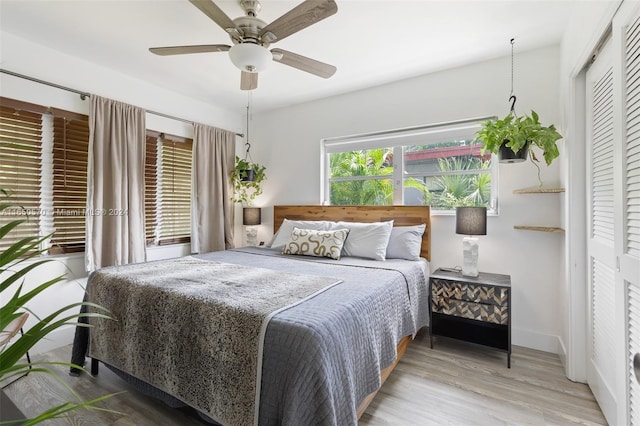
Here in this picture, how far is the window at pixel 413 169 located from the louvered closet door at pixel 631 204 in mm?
1490

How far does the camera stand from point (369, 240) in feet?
10.1

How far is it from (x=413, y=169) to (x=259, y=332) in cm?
259

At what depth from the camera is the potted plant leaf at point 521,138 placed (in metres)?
2.41

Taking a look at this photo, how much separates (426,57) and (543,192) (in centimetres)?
156

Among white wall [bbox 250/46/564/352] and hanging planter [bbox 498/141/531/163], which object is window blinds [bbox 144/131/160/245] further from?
hanging planter [bbox 498/141/531/163]

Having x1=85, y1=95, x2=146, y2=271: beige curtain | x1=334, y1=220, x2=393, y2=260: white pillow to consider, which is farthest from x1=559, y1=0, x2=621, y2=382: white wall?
x1=85, y1=95, x2=146, y2=271: beige curtain

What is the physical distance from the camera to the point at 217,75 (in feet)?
11.0

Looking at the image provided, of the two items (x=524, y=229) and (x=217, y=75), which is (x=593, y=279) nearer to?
(x=524, y=229)

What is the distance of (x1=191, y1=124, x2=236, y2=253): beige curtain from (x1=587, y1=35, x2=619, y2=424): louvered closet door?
147 inches

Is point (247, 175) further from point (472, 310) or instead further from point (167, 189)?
point (472, 310)

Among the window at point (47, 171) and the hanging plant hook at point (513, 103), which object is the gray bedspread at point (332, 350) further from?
the window at point (47, 171)

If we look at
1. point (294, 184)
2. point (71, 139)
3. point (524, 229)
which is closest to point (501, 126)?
point (524, 229)

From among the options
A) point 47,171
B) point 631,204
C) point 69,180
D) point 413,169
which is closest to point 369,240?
point 413,169

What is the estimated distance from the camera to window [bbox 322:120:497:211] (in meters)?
3.13
